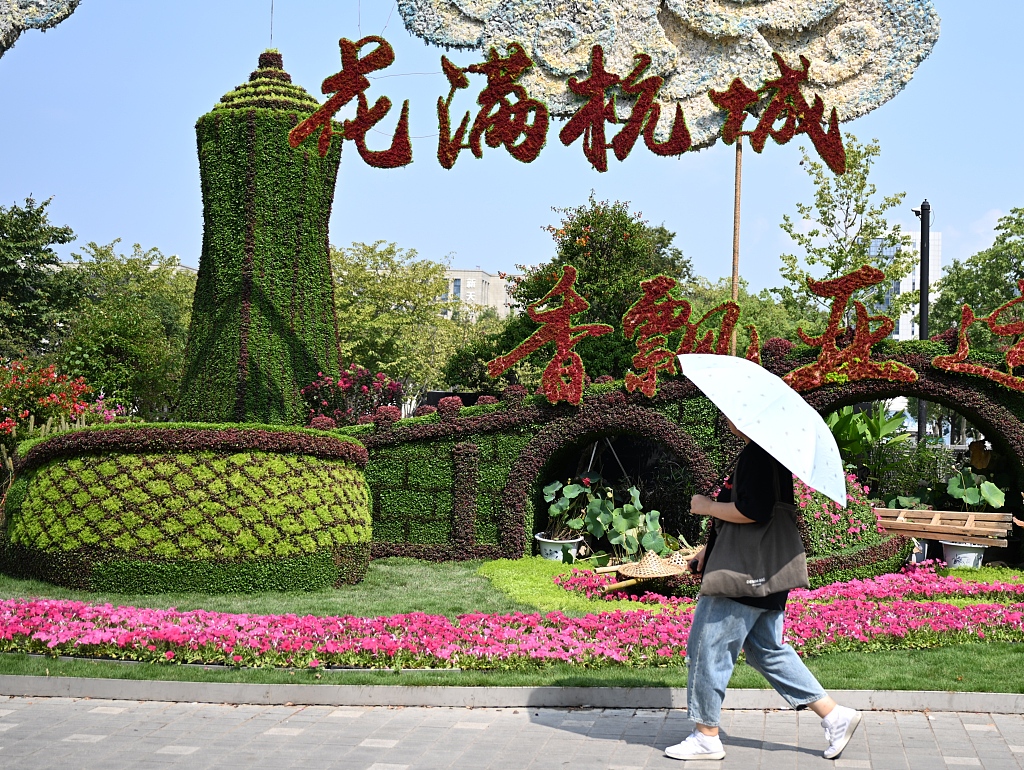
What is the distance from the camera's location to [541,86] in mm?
15023

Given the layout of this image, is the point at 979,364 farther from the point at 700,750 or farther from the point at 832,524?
the point at 700,750

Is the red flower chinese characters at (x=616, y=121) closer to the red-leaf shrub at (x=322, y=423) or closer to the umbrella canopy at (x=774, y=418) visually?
the red-leaf shrub at (x=322, y=423)

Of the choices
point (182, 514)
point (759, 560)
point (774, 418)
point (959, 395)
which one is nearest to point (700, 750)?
point (759, 560)

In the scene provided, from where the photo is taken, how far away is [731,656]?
521cm

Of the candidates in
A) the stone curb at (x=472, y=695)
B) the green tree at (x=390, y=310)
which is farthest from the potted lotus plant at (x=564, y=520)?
the green tree at (x=390, y=310)

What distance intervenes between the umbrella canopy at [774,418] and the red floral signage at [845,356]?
26.9 feet

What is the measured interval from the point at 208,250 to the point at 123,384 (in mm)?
10674

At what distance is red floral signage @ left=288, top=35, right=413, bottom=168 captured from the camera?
14.1 m

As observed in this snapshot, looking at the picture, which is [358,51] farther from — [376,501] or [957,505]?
[957,505]

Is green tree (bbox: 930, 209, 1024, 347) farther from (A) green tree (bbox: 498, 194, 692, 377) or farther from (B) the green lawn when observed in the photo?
(B) the green lawn

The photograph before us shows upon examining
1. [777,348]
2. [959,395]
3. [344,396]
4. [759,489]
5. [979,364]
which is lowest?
[759,489]

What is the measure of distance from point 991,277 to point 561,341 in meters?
23.7

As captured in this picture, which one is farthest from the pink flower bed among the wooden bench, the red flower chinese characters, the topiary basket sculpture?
the red flower chinese characters

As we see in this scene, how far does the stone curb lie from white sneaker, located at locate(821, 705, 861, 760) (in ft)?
3.90
